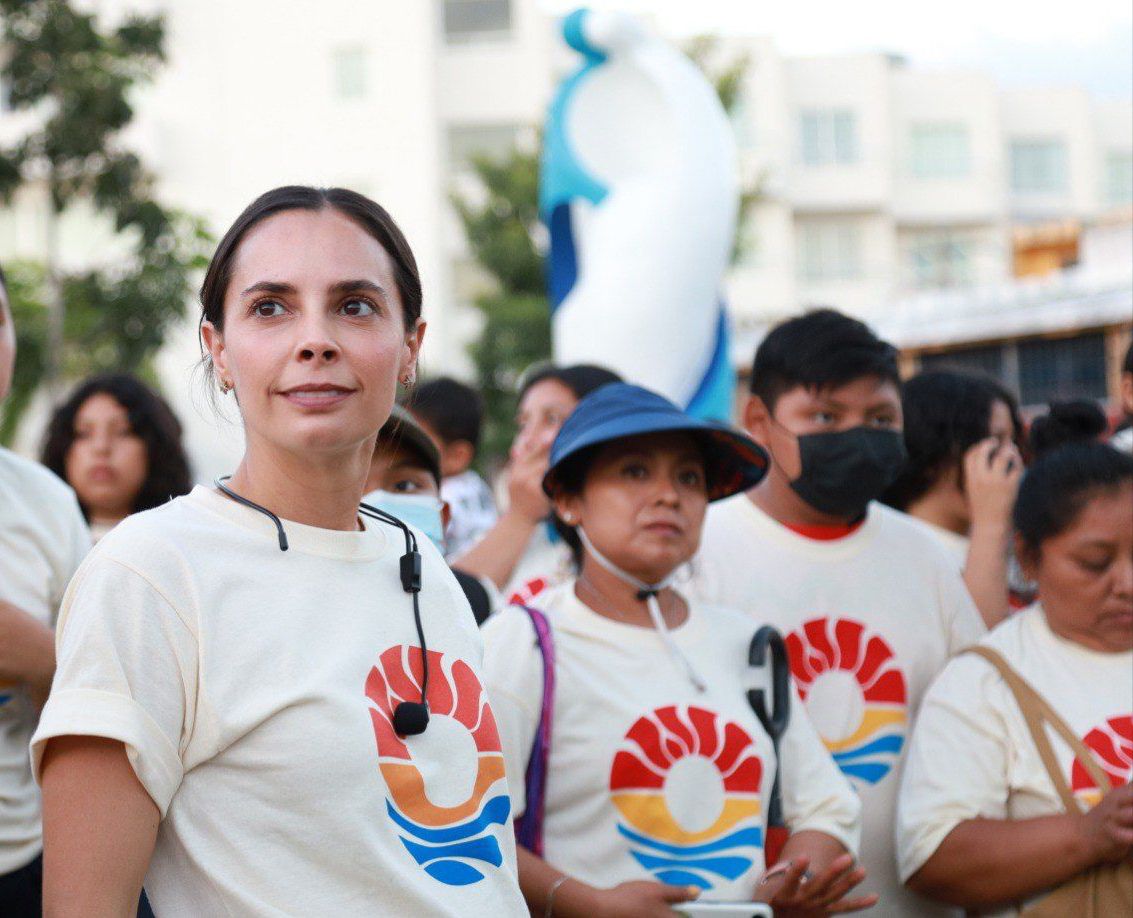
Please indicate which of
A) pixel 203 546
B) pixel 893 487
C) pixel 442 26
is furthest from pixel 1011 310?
pixel 203 546

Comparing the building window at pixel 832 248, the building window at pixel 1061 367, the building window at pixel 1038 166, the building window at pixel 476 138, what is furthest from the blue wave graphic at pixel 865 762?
the building window at pixel 1038 166

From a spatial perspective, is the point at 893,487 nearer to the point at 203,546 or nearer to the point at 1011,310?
the point at 203,546

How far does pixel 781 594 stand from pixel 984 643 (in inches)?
17.5

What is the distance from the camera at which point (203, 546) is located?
186 cm

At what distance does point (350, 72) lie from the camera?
80.1 ft

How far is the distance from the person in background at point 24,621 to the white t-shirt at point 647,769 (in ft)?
2.65

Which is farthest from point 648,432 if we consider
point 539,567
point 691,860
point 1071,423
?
point 1071,423

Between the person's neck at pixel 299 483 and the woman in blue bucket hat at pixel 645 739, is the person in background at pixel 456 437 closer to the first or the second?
the woman in blue bucket hat at pixel 645 739

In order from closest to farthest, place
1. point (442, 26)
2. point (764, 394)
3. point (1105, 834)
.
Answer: point (1105, 834) → point (764, 394) → point (442, 26)

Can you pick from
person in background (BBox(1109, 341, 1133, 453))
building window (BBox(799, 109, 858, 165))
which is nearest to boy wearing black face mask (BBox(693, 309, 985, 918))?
person in background (BBox(1109, 341, 1133, 453))

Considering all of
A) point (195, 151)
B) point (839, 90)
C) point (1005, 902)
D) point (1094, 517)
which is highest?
point (839, 90)

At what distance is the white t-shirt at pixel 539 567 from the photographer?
3.80 meters

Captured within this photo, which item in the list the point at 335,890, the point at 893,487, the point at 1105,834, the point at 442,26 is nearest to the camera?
the point at 335,890

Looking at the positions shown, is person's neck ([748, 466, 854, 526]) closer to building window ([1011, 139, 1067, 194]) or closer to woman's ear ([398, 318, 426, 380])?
woman's ear ([398, 318, 426, 380])
